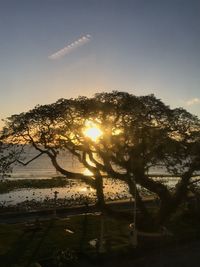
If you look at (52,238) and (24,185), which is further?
(24,185)

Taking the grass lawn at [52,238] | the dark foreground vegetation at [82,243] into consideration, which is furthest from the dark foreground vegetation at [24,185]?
the dark foreground vegetation at [82,243]

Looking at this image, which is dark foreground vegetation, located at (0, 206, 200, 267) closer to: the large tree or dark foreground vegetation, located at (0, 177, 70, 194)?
the large tree

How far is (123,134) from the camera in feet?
82.7

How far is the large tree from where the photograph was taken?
81.9 feet

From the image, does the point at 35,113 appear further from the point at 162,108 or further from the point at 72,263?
the point at 72,263

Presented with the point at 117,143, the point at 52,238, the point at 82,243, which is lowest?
the point at 82,243

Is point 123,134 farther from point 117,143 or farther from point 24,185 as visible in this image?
point 24,185

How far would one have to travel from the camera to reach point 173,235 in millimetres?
26047

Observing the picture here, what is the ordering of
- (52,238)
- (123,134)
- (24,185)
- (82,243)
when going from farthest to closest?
(24,185) < (123,134) < (52,238) < (82,243)

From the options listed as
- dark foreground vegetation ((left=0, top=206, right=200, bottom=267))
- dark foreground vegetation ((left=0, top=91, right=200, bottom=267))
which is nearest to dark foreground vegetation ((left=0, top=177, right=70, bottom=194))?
dark foreground vegetation ((left=0, top=206, right=200, bottom=267))

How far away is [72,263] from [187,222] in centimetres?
1309

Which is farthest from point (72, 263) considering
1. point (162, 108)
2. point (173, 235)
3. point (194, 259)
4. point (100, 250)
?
point (162, 108)

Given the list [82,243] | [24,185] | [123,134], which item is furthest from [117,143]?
[24,185]

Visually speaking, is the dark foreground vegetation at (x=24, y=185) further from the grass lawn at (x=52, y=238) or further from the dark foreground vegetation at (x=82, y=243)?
the dark foreground vegetation at (x=82, y=243)
